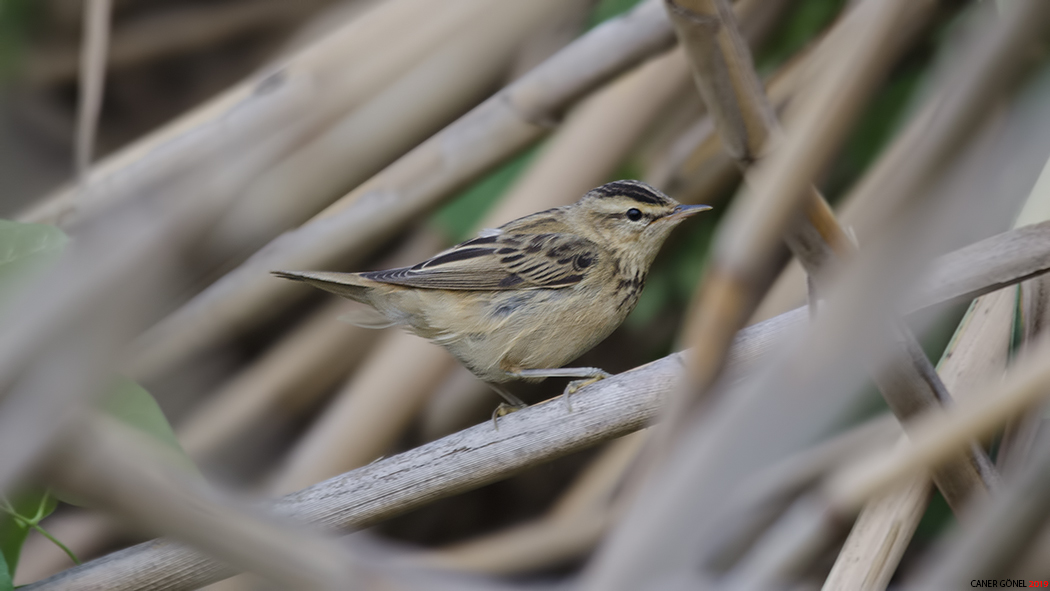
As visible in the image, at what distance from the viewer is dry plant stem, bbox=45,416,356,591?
1.43 feet


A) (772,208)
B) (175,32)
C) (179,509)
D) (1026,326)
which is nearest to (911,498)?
(1026,326)

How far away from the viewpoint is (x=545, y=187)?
9.00ft

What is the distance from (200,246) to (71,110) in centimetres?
335

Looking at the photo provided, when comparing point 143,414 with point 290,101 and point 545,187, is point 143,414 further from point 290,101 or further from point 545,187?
point 545,187

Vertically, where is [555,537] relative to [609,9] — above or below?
below

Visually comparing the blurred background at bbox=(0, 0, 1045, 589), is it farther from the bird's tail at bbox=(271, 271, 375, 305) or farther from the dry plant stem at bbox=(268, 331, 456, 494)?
the bird's tail at bbox=(271, 271, 375, 305)

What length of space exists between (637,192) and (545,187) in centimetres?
66

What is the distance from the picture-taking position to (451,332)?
6.75 ft

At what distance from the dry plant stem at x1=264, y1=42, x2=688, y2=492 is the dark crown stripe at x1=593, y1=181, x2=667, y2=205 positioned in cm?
54

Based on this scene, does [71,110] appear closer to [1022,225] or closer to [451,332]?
[451,332]

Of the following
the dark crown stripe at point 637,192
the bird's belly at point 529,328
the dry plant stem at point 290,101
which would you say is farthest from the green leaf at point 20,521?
the dark crown stripe at point 637,192

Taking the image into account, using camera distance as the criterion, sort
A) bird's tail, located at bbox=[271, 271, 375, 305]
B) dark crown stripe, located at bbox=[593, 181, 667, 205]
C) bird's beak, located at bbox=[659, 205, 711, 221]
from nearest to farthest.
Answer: bird's tail, located at bbox=[271, 271, 375, 305] < bird's beak, located at bbox=[659, 205, 711, 221] < dark crown stripe, located at bbox=[593, 181, 667, 205]

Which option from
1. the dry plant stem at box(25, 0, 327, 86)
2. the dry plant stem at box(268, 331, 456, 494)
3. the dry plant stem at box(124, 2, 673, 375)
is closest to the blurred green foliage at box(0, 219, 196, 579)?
the dry plant stem at box(124, 2, 673, 375)

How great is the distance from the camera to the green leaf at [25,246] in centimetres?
129
